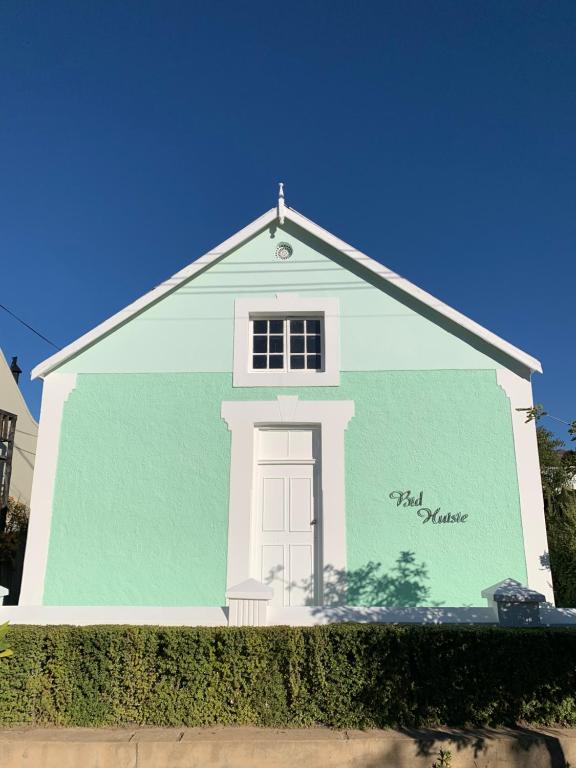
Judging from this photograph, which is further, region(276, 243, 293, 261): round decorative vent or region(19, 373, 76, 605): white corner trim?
region(276, 243, 293, 261): round decorative vent

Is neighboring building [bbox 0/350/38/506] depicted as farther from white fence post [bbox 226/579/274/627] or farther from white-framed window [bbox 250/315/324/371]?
white fence post [bbox 226/579/274/627]

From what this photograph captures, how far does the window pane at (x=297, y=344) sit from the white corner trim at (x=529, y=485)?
118 inches

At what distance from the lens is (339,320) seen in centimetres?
922

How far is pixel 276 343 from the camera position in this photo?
939 centimetres

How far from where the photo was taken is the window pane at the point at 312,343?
9312 mm

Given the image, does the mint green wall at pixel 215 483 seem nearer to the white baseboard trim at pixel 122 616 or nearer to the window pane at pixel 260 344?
the window pane at pixel 260 344

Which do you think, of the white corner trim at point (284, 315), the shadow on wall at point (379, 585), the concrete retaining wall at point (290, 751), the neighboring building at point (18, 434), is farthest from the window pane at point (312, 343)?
the neighboring building at point (18, 434)

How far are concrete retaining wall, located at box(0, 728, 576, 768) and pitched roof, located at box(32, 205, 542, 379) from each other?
530 cm

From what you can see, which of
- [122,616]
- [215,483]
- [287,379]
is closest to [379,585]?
[215,483]

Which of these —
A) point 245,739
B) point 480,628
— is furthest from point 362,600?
point 245,739

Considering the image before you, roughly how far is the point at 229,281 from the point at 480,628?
6277mm

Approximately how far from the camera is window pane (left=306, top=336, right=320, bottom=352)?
9312mm

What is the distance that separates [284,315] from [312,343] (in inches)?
25.5

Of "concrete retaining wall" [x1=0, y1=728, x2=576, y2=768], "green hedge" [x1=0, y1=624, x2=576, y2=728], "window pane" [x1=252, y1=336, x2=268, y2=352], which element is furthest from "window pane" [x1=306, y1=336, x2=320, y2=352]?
"concrete retaining wall" [x1=0, y1=728, x2=576, y2=768]
